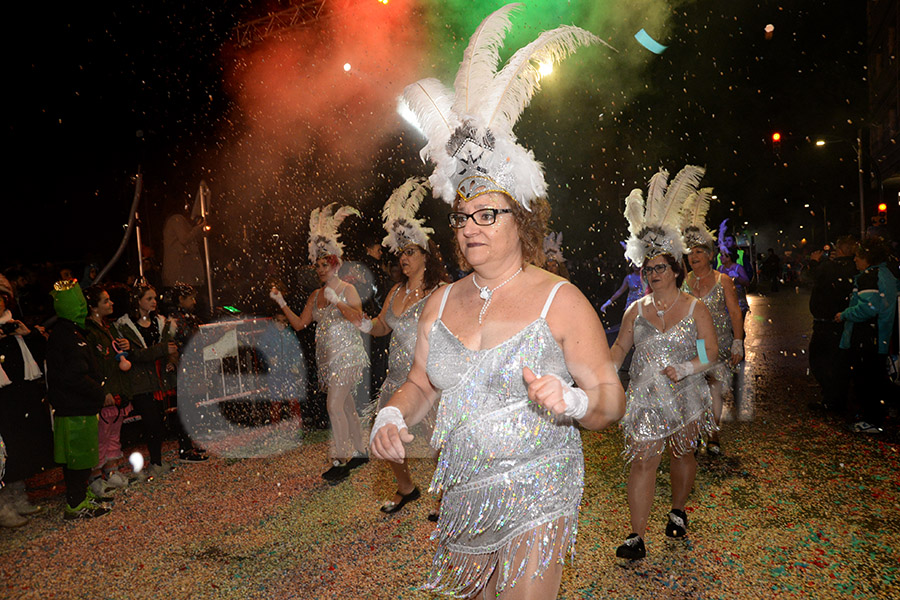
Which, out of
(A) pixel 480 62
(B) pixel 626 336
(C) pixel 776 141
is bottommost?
(B) pixel 626 336

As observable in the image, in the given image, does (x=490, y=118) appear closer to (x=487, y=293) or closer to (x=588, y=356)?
(x=487, y=293)

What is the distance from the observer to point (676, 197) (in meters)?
4.44

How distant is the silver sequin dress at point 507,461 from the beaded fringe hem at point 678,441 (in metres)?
1.71

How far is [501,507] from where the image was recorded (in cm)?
210

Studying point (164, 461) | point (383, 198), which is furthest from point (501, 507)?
point (383, 198)

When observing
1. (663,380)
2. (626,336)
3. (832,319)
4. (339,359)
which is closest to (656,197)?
(626,336)

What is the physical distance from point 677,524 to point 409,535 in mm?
1815

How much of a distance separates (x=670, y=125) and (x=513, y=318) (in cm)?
1371

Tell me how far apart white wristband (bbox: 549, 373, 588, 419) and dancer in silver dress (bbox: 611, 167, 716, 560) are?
203 cm

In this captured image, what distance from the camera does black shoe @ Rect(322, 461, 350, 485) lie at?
5477 millimetres

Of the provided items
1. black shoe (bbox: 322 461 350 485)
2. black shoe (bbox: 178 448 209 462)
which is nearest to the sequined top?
black shoe (bbox: 322 461 350 485)

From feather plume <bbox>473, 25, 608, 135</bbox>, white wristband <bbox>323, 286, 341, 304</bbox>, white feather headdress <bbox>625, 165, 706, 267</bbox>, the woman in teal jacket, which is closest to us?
feather plume <bbox>473, 25, 608, 135</bbox>

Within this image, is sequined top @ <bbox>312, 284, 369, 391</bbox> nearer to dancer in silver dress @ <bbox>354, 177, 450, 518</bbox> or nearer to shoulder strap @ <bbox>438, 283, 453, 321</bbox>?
dancer in silver dress @ <bbox>354, 177, 450, 518</bbox>

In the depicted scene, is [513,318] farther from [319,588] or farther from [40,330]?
[40,330]
